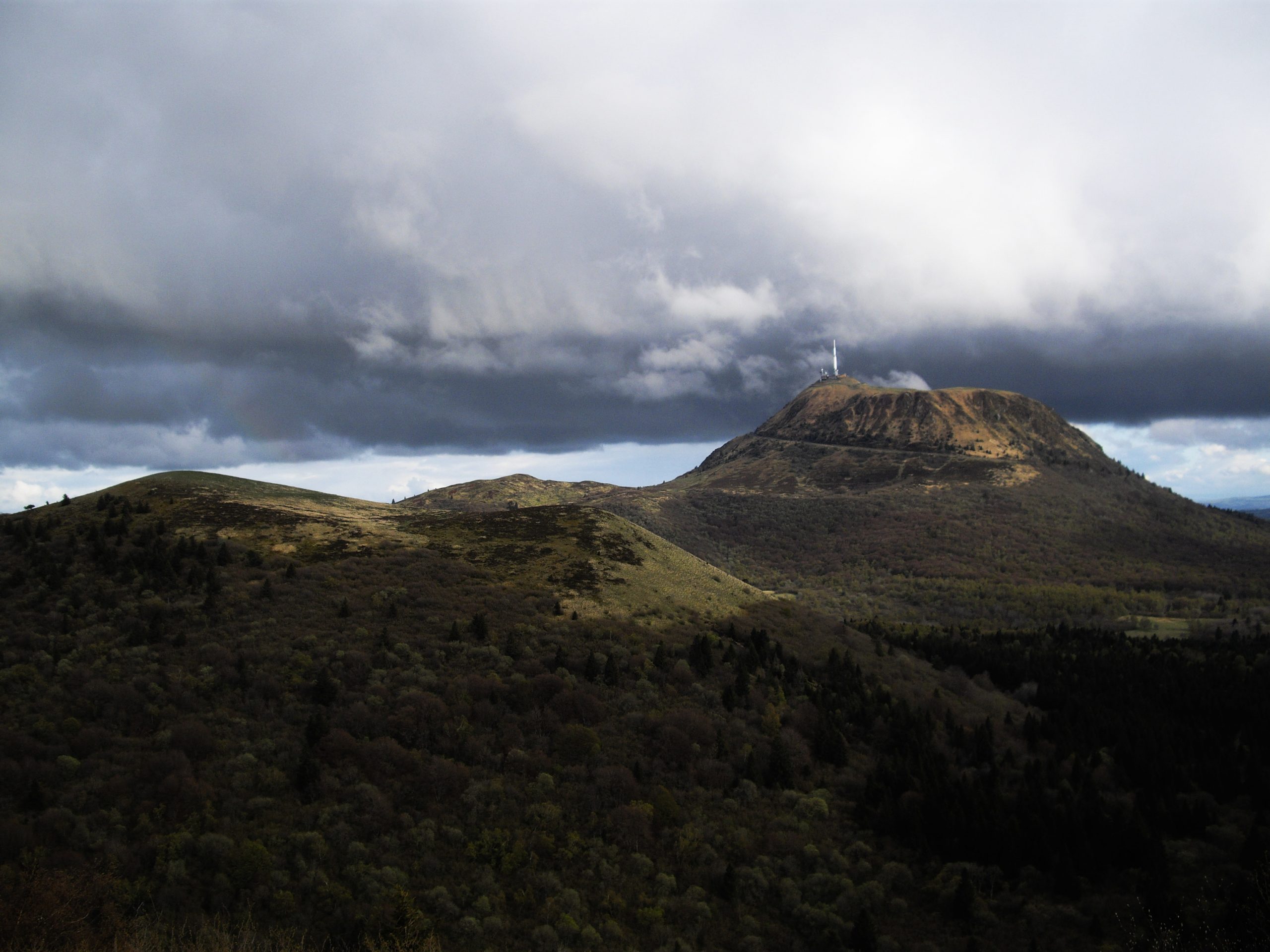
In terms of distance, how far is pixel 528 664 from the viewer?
137 feet

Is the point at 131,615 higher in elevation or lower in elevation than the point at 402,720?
higher

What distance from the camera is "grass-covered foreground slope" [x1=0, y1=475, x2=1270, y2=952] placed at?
82.6ft

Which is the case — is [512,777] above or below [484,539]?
below

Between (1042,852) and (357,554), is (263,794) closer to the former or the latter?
(357,554)

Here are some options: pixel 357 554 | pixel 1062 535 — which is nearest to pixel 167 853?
pixel 357 554

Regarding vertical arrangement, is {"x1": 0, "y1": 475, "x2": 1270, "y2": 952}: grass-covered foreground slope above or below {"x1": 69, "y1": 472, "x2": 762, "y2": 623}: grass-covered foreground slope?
below

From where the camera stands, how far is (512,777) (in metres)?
32.8

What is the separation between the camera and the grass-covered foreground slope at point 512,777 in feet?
82.6

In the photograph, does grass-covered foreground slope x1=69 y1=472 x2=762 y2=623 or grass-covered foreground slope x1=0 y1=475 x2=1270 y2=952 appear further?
grass-covered foreground slope x1=69 y1=472 x2=762 y2=623

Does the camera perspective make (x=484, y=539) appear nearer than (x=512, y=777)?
No

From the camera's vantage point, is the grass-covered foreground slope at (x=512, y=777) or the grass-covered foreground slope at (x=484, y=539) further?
the grass-covered foreground slope at (x=484, y=539)

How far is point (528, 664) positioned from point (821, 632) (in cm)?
3137

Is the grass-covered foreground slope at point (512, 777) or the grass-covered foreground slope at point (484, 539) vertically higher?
the grass-covered foreground slope at point (484, 539)

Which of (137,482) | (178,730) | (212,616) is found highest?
(137,482)
